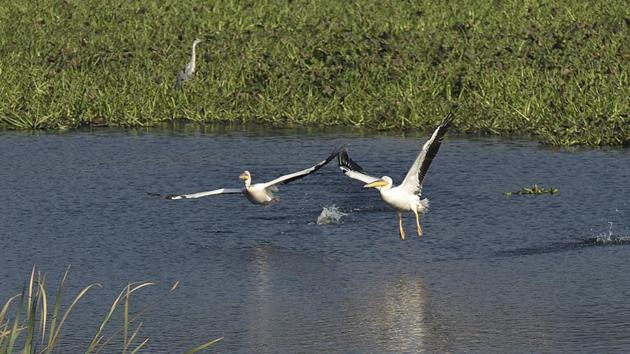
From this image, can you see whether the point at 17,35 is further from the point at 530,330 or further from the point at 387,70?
the point at 530,330

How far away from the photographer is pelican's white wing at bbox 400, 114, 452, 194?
12.8 m

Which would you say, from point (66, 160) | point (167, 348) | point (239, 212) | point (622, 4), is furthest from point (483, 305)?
point (622, 4)

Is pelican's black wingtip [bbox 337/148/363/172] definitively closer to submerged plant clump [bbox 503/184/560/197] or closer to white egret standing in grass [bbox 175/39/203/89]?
submerged plant clump [bbox 503/184/560/197]

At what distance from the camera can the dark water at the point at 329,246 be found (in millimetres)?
10094

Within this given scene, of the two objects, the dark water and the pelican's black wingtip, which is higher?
the pelican's black wingtip

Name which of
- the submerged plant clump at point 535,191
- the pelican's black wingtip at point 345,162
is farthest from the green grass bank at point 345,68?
the pelican's black wingtip at point 345,162

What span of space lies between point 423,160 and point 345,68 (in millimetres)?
9247

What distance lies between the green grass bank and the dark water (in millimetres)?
1137

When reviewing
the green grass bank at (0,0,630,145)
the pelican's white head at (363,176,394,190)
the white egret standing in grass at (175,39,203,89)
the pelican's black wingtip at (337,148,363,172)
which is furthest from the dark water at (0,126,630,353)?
the white egret standing in grass at (175,39,203,89)

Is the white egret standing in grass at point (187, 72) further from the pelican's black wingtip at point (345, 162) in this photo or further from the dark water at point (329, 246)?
the pelican's black wingtip at point (345, 162)

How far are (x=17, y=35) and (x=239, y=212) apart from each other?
1169 centimetres

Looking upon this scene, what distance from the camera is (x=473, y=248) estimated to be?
42.1 feet

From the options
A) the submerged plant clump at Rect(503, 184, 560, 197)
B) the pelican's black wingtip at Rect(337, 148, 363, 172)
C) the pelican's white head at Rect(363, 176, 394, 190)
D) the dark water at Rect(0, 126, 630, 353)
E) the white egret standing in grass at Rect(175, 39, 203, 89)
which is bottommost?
the dark water at Rect(0, 126, 630, 353)

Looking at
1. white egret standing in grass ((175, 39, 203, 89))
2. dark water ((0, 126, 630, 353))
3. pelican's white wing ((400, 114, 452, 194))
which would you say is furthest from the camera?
white egret standing in grass ((175, 39, 203, 89))
